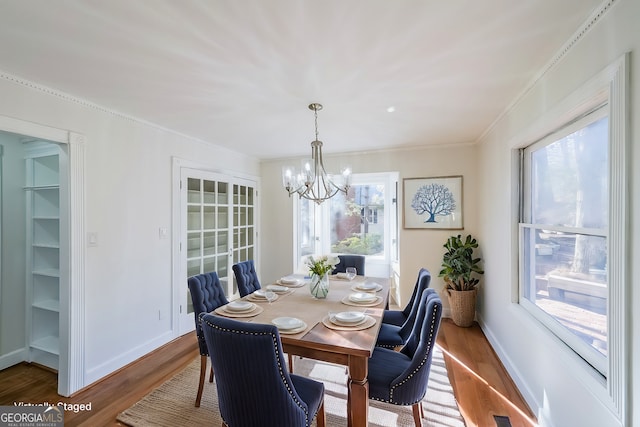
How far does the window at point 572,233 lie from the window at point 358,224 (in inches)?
92.7

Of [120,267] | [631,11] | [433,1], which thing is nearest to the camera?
[631,11]

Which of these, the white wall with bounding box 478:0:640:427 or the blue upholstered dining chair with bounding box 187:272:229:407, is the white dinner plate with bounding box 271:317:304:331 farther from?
the white wall with bounding box 478:0:640:427

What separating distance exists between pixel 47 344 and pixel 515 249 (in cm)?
441

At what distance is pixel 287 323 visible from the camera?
5.74ft

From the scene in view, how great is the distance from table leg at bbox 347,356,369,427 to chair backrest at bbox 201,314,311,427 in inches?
11.9

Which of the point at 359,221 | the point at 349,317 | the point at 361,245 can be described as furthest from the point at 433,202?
the point at 349,317

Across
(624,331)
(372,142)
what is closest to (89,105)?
(372,142)

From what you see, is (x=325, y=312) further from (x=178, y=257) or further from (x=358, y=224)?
(x=358, y=224)

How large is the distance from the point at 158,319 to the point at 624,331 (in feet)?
11.8

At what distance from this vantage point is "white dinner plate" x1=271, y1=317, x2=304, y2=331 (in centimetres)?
171

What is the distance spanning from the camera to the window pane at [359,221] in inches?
187

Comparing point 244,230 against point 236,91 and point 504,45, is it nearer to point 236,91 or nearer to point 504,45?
point 236,91

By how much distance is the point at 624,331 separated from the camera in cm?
120

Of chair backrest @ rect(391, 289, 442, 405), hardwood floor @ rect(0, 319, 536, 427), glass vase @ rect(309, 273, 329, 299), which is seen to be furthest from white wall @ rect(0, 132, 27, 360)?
chair backrest @ rect(391, 289, 442, 405)
